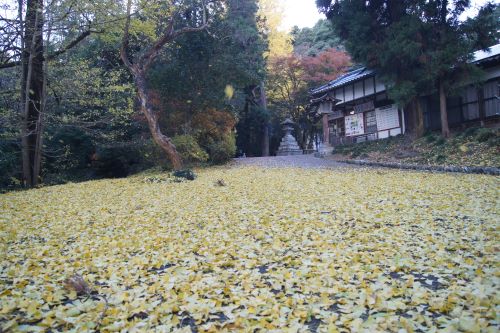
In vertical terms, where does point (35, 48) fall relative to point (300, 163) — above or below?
above

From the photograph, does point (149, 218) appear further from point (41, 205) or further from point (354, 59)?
point (354, 59)

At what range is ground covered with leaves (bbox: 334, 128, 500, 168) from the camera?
400 inches

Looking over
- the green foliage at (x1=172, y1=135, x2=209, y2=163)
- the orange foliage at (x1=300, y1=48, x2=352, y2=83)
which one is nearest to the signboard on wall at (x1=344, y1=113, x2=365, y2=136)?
the orange foliage at (x1=300, y1=48, x2=352, y2=83)

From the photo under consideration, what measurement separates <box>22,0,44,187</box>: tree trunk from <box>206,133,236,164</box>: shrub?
6.78 metres

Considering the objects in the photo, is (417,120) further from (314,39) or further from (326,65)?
(314,39)

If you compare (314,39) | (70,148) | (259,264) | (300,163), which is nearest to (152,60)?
(70,148)

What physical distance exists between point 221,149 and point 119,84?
16.1ft

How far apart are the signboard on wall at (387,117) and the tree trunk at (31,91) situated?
1530 centimetres

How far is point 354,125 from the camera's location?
19672 mm

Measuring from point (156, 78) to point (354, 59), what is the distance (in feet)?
27.6

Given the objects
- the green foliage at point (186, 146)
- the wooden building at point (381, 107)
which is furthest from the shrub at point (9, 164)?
the wooden building at point (381, 107)

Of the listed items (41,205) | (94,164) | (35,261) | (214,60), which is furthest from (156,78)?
(35,261)

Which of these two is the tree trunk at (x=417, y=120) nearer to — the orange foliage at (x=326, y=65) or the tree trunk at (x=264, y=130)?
the orange foliage at (x=326, y=65)

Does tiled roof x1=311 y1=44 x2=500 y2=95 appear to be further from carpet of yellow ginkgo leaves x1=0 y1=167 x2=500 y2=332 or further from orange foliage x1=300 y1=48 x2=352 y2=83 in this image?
carpet of yellow ginkgo leaves x1=0 y1=167 x2=500 y2=332
